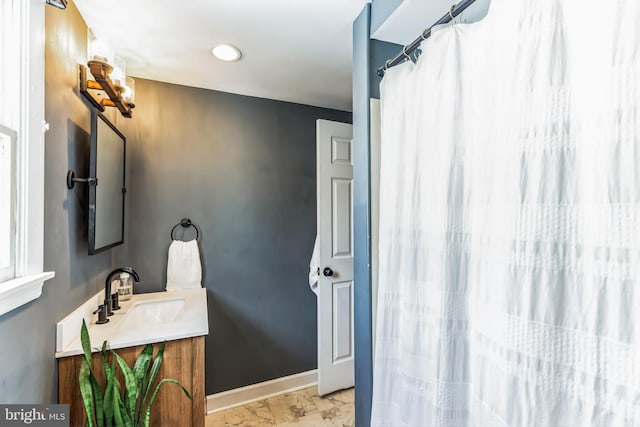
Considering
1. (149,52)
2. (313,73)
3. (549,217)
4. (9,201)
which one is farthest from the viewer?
(313,73)

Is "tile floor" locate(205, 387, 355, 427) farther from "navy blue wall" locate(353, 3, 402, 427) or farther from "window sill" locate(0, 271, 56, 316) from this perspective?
"window sill" locate(0, 271, 56, 316)

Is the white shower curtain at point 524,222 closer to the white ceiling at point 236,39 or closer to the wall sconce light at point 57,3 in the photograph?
the white ceiling at point 236,39

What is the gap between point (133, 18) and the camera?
136cm

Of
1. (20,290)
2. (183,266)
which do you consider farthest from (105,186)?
(183,266)

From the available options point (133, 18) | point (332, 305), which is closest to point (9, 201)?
point (133, 18)

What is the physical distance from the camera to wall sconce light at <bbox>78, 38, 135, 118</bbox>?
4.11 feet

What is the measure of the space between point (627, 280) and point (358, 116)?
1.13 meters

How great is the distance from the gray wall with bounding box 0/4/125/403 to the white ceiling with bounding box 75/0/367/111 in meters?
0.24

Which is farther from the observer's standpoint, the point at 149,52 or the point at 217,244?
the point at 217,244

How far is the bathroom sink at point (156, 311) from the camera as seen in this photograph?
1.69 m

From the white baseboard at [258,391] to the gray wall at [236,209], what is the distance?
0.05 meters

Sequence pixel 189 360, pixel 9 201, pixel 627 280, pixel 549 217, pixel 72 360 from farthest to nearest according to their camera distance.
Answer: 1. pixel 189 360
2. pixel 72 360
3. pixel 9 201
4. pixel 549 217
5. pixel 627 280

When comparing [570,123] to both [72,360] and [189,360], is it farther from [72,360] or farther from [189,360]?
[72,360]

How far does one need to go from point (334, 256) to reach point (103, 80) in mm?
1653
